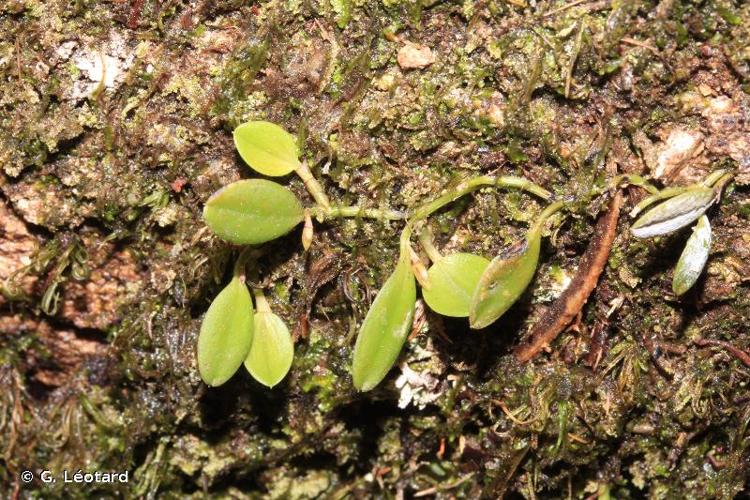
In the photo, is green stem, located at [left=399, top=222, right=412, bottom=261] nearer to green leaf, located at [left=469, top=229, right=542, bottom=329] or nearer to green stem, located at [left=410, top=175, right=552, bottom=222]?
green stem, located at [left=410, top=175, right=552, bottom=222]

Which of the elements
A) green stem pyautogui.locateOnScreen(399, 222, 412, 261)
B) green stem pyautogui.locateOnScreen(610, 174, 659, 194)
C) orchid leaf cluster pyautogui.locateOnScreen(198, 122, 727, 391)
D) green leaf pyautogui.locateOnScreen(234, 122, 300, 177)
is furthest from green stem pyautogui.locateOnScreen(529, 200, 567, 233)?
green leaf pyautogui.locateOnScreen(234, 122, 300, 177)

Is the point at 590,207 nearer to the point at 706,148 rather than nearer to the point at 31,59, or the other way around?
the point at 706,148

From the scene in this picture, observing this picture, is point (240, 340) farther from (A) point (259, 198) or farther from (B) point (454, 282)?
(B) point (454, 282)

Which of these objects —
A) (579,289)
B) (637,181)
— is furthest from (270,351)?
(637,181)

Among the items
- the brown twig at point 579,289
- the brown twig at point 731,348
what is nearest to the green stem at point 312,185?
the brown twig at point 579,289

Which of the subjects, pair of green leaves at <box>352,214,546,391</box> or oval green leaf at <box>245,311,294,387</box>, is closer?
pair of green leaves at <box>352,214,546,391</box>

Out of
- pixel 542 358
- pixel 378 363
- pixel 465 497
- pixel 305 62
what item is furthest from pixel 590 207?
pixel 465 497
